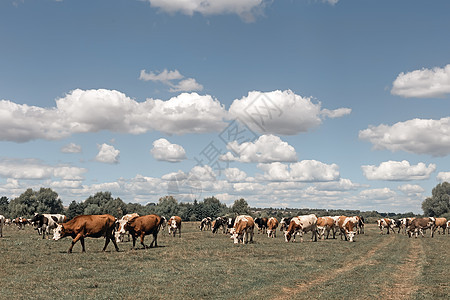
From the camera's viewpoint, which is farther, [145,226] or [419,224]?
[419,224]

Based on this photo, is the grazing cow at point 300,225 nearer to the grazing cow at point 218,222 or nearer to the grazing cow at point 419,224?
the grazing cow at point 218,222

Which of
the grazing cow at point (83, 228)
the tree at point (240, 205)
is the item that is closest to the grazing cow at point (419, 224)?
the grazing cow at point (83, 228)

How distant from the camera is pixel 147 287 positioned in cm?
1566

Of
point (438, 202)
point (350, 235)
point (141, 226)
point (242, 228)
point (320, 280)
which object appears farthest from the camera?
point (438, 202)

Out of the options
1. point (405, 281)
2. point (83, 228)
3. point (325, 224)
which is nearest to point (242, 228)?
point (83, 228)

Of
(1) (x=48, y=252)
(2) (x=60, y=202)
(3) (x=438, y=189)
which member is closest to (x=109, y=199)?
(2) (x=60, y=202)

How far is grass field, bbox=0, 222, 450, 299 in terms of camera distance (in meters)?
15.0

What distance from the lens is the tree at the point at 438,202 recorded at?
148375mm

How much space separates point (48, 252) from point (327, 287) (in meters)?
18.8

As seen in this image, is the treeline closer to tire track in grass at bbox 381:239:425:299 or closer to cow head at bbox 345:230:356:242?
cow head at bbox 345:230:356:242

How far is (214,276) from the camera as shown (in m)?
18.4

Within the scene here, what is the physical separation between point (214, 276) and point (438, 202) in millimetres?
157682

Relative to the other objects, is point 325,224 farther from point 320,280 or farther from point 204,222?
point 320,280

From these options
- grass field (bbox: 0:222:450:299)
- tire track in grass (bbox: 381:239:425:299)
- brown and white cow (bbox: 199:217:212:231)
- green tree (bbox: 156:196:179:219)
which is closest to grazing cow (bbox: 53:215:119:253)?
grass field (bbox: 0:222:450:299)
